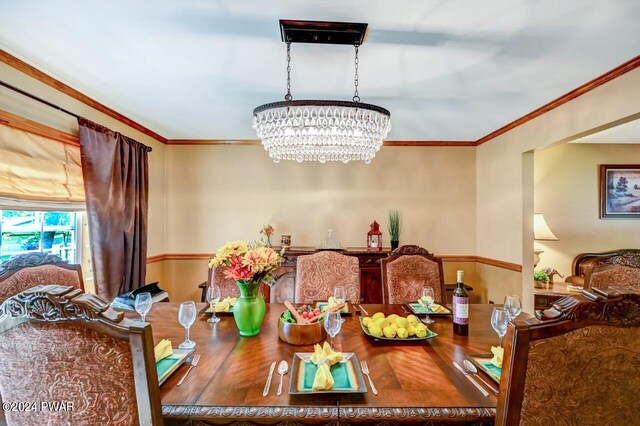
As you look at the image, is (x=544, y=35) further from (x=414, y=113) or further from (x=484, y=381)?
(x=484, y=381)

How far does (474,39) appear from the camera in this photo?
5.61ft

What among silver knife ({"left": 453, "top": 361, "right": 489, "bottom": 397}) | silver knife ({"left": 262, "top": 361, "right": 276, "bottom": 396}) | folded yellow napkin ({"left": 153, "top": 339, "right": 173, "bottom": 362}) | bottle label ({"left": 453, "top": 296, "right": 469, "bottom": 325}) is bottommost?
silver knife ({"left": 453, "top": 361, "right": 489, "bottom": 397})

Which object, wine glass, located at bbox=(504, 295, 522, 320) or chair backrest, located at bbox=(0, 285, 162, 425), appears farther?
wine glass, located at bbox=(504, 295, 522, 320)

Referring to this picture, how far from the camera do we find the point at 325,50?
184 centimetres

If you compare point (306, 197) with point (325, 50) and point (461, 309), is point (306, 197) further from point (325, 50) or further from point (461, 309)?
point (461, 309)

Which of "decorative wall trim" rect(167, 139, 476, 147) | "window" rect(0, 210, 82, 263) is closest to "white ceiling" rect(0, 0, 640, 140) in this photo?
"window" rect(0, 210, 82, 263)

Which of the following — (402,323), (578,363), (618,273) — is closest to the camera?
(578,363)

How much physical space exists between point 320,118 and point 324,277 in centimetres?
120

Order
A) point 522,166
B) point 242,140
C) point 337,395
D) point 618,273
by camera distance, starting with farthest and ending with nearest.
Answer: point 242,140, point 522,166, point 618,273, point 337,395

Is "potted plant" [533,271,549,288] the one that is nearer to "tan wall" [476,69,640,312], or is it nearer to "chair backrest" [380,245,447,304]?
"tan wall" [476,69,640,312]

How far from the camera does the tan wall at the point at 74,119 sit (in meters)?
1.95

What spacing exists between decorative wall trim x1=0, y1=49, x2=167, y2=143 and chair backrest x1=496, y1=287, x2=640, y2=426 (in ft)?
9.41

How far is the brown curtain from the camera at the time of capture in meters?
2.53

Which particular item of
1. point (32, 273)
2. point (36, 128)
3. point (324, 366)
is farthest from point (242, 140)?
point (324, 366)
